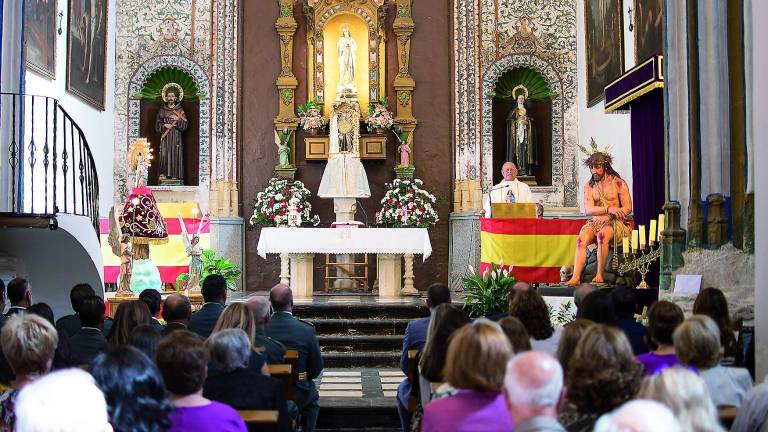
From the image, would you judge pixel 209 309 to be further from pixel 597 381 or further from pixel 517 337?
pixel 597 381

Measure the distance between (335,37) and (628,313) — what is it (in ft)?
32.8

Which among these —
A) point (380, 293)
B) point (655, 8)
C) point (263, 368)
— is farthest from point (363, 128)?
point (263, 368)

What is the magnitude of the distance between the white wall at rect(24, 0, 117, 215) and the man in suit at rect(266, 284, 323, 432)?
638 centimetres

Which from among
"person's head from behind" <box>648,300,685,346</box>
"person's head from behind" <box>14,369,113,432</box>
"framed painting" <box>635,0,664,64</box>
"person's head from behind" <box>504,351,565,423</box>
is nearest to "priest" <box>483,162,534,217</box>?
"framed painting" <box>635,0,664,64</box>

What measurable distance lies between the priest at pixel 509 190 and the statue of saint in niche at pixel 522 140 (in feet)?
6.32

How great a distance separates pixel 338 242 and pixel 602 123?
4.28 meters

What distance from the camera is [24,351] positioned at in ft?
11.9

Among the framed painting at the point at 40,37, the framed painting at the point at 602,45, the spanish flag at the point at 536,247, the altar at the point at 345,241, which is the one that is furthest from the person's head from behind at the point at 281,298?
the framed painting at the point at 602,45

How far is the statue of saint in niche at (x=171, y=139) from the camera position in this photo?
14.3 m

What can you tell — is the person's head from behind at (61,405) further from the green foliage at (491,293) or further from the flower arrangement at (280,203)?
the flower arrangement at (280,203)

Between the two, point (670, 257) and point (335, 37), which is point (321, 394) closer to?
point (670, 257)

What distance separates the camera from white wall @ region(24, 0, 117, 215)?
11695mm

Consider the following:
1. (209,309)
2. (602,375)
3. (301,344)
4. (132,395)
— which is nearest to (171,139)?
(209,309)

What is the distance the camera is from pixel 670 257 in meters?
7.67
